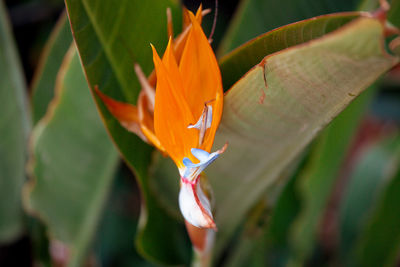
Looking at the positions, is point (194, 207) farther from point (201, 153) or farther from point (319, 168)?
point (319, 168)

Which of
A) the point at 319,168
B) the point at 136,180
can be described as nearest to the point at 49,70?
the point at 136,180

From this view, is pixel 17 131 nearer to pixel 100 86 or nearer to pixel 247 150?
pixel 100 86

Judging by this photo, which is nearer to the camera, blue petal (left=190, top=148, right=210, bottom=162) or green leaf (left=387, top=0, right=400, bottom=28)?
blue petal (left=190, top=148, right=210, bottom=162)

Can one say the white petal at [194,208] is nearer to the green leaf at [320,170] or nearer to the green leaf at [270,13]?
the green leaf at [270,13]

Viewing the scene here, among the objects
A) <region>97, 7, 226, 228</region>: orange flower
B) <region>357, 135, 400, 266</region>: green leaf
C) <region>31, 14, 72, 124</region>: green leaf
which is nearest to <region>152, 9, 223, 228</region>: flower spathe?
<region>97, 7, 226, 228</region>: orange flower

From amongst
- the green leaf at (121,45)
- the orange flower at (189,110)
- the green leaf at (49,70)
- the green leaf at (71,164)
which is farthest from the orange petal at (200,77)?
the green leaf at (49,70)

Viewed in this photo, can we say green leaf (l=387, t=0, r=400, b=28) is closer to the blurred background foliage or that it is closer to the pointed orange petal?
the blurred background foliage
